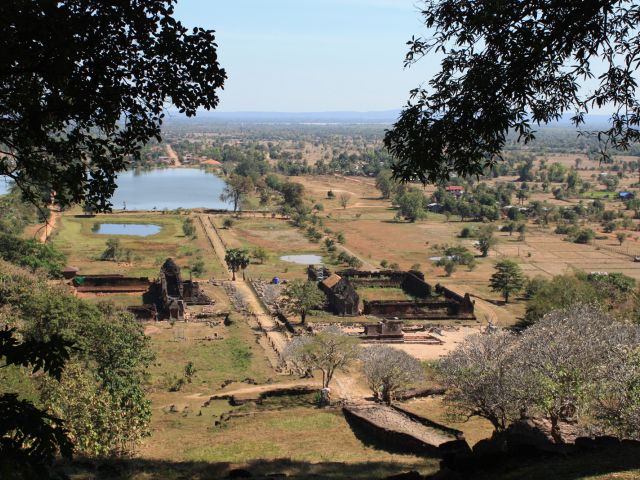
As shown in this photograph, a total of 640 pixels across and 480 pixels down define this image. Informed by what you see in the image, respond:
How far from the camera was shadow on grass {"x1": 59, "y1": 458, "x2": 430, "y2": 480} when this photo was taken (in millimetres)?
11141

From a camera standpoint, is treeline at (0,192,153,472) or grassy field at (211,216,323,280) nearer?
treeline at (0,192,153,472)

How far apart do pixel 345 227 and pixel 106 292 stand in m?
33.2

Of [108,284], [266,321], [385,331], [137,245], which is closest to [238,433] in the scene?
[385,331]

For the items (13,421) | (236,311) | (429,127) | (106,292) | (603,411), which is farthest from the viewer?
(106,292)

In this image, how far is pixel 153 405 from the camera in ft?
71.8

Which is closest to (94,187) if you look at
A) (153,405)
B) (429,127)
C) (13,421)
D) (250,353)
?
(13,421)

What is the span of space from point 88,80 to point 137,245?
170 feet

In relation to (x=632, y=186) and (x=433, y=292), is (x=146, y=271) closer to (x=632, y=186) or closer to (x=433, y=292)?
(x=433, y=292)

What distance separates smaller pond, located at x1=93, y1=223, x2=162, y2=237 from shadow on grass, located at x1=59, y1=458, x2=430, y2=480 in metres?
53.1

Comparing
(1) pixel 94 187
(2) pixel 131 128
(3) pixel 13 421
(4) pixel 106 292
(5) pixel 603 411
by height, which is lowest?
(4) pixel 106 292

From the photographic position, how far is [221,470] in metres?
12.2

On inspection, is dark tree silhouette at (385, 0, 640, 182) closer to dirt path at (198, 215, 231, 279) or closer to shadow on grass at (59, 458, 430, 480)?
shadow on grass at (59, 458, 430, 480)

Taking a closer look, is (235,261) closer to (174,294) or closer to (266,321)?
(174,294)

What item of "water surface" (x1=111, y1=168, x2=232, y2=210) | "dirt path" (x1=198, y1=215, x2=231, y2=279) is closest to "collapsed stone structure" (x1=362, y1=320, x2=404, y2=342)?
"dirt path" (x1=198, y1=215, x2=231, y2=279)
